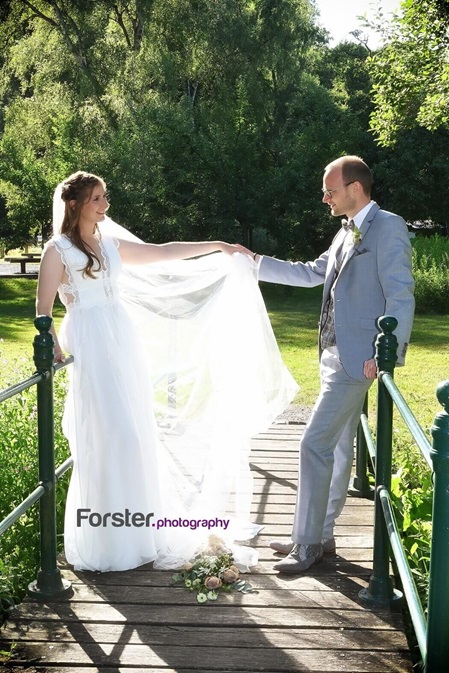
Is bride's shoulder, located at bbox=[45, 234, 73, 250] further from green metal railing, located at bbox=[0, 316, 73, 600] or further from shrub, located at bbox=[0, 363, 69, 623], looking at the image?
shrub, located at bbox=[0, 363, 69, 623]

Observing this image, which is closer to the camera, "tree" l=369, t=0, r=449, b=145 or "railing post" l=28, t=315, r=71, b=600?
"railing post" l=28, t=315, r=71, b=600

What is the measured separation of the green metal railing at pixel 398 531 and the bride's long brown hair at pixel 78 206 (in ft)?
5.13

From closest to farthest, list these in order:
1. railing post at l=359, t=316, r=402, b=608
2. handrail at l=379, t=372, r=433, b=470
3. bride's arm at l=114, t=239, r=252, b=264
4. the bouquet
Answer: handrail at l=379, t=372, r=433, b=470
railing post at l=359, t=316, r=402, b=608
the bouquet
bride's arm at l=114, t=239, r=252, b=264

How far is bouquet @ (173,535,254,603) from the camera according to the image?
398 centimetres

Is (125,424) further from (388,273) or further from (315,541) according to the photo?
(388,273)

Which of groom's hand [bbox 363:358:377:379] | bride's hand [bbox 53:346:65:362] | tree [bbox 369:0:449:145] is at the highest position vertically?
tree [bbox 369:0:449:145]

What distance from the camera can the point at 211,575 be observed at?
13.5ft

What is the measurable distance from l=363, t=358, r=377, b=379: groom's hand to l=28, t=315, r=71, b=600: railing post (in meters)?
1.44

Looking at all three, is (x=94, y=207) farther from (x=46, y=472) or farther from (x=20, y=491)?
(x=20, y=491)

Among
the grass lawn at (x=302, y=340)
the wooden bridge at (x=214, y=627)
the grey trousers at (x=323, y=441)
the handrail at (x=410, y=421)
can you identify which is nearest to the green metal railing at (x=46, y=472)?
the wooden bridge at (x=214, y=627)

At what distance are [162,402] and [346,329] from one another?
146 cm

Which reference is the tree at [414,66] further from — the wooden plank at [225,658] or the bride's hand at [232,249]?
the wooden plank at [225,658]

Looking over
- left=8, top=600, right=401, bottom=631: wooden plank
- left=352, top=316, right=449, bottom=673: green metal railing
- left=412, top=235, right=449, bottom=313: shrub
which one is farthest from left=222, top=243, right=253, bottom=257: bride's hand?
left=412, top=235, right=449, bottom=313: shrub

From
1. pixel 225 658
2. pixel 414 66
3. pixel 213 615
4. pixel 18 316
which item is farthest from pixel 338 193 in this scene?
pixel 18 316
